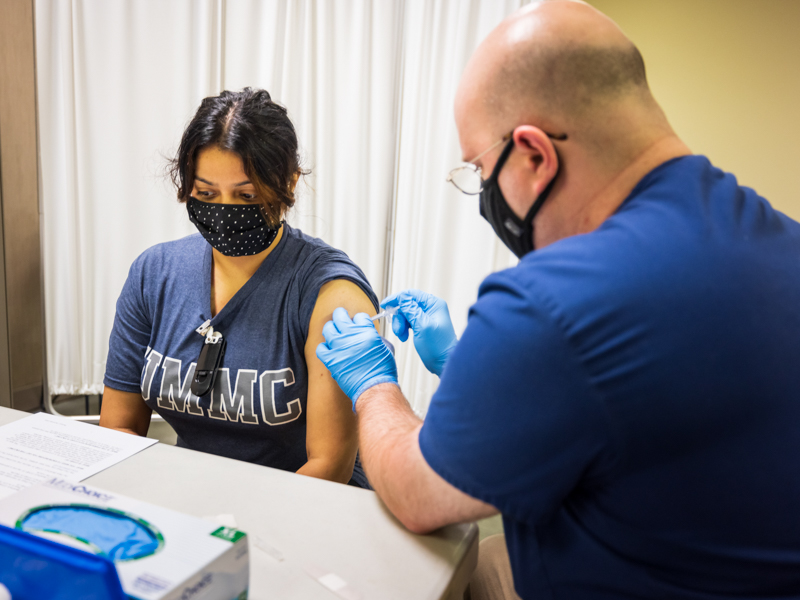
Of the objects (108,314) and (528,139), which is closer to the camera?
(528,139)

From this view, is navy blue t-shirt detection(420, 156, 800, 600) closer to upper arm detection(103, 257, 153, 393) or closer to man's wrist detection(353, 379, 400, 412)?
man's wrist detection(353, 379, 400, 412)

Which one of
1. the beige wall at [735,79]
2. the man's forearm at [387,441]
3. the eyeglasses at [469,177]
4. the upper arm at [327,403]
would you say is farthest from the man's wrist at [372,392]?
the beige wall at [735,79]

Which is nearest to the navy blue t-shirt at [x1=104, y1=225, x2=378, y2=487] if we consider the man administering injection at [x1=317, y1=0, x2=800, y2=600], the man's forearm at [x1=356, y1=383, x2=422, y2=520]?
the man's forearm at [x1=356, y1=383, x2=422, y2=520]

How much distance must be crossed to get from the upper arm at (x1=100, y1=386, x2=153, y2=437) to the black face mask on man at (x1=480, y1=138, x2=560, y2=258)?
106cm

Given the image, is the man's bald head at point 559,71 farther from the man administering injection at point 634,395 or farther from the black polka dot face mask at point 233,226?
the black polka dot face mask at point 233,226

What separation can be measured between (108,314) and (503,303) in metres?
2.61

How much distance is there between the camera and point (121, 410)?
56.0 inches

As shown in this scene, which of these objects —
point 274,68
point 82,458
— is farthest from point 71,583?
point 274,68

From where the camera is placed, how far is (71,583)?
51 cm

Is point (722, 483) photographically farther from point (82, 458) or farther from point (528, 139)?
point (82, 458)

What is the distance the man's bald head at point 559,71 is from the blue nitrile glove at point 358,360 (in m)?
0.49

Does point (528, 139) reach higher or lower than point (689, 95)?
lower

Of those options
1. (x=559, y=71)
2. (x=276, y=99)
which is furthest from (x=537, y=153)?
(x=276, y=99)

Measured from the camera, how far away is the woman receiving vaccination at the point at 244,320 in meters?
1.27
